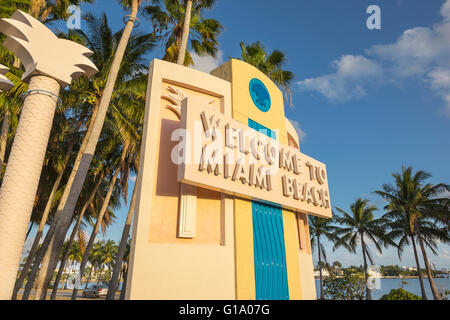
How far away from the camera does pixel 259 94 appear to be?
11.1 meters

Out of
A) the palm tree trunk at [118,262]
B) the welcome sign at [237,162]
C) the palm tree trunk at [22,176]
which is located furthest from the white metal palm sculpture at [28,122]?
the palm tree trunk at [118,262]

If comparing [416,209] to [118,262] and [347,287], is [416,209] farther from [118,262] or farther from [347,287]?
[118,262]

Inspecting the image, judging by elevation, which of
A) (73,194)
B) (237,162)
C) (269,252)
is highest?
(237,162)

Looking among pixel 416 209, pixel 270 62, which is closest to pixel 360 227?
pixel 416 209

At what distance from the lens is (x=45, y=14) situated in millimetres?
15047

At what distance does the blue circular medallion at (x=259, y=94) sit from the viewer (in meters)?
10.8

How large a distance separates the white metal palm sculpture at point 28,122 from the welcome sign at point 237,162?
3.04 m

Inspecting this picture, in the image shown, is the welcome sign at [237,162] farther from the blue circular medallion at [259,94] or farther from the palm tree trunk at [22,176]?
the palm tree trunk at [22,176]

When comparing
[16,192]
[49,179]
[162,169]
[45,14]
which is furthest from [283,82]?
[49,179]

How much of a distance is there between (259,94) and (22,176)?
8.43 m

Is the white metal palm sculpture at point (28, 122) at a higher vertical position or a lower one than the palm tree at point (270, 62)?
lower

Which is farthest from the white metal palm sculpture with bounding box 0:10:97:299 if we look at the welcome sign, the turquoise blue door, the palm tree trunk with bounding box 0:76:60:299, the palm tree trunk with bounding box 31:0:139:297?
the turquoise blue door

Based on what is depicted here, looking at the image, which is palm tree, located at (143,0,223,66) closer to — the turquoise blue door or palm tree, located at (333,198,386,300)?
the turquoise blue door

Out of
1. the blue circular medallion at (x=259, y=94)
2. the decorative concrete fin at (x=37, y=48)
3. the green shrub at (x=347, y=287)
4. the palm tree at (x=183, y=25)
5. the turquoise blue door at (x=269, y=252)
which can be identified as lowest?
the green shrub at (x=347, y=287)
